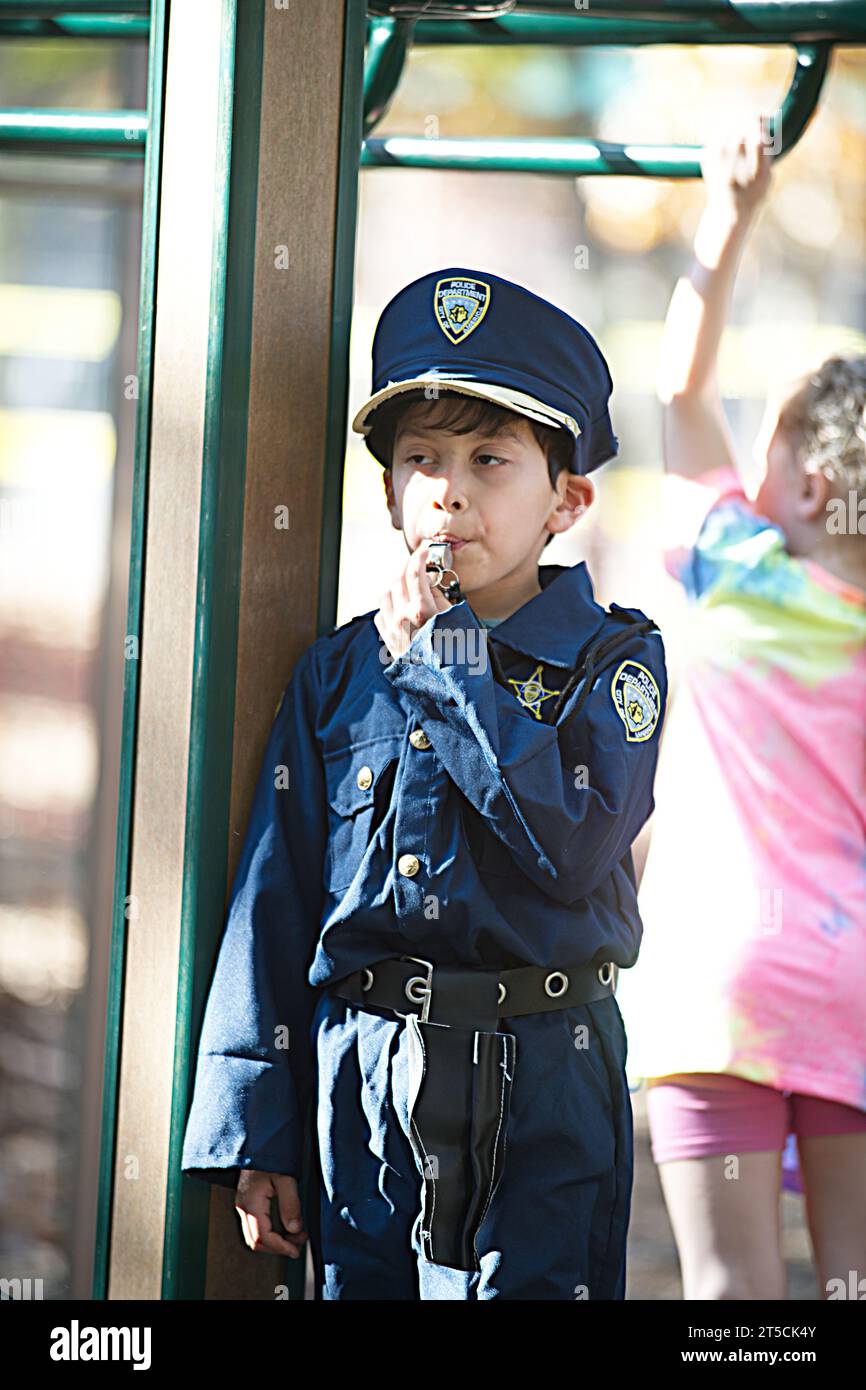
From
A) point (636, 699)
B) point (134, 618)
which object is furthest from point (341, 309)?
point (636, 699)

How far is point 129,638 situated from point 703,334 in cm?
99

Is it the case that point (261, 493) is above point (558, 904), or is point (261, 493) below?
above

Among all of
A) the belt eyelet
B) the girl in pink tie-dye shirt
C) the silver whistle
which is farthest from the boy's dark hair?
the girl in pink tie-dye shirt

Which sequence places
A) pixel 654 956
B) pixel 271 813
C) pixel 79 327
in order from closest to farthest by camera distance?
pixel 271 813, pixel 654 956, pixel 79 327

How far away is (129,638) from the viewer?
5.20 feet

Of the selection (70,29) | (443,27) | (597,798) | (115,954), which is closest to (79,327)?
(70,29)

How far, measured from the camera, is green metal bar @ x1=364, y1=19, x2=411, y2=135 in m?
1.87

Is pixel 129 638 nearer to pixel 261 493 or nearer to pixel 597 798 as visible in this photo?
pixel 261 493

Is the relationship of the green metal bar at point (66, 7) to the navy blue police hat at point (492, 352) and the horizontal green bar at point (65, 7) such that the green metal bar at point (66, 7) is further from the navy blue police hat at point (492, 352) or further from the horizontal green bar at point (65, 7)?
the navy blue police hat at point (492, 352)

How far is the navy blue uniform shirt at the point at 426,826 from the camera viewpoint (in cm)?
144

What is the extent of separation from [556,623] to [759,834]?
0.66 meters

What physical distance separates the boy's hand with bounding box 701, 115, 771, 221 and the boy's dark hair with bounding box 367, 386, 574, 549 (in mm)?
540

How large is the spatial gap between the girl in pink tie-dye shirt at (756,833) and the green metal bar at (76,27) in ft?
2.43

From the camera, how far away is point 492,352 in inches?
61.1
